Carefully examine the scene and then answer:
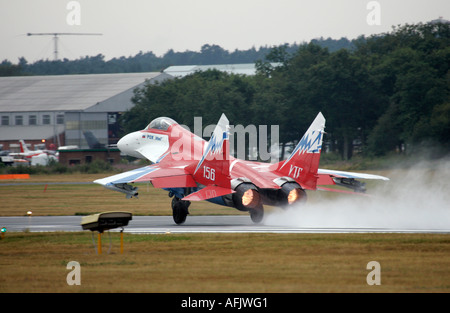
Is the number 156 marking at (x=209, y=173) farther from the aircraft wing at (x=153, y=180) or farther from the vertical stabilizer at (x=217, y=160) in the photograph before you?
the aircraft wing at (x=153, y=180)

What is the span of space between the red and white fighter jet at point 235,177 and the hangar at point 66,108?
5874 cm

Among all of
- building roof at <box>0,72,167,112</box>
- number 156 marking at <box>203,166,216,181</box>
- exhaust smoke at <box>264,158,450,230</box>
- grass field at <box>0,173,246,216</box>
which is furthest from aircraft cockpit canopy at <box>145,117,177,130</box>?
building roof at <box>0,72,167,112</box>

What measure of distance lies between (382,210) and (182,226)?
8414 millimetres

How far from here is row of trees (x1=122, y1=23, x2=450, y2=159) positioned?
2283 inches

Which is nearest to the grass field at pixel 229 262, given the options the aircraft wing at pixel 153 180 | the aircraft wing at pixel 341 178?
the aircraft wing at pixel 153 180

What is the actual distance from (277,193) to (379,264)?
8.72 meters

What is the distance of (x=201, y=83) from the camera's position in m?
75.1

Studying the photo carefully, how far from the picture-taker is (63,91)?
94.9 m

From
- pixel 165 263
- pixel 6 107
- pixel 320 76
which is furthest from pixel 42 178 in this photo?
pixel 165 263

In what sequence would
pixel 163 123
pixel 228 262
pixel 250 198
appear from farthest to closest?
1. pixel 163 123
2. pixel 250 198
3. pixel 228 262

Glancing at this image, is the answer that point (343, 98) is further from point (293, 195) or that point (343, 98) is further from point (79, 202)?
point (293, 195)

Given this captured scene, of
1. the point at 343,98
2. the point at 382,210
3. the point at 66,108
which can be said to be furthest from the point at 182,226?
the point at 66,108

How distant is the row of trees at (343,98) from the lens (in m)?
58.0
